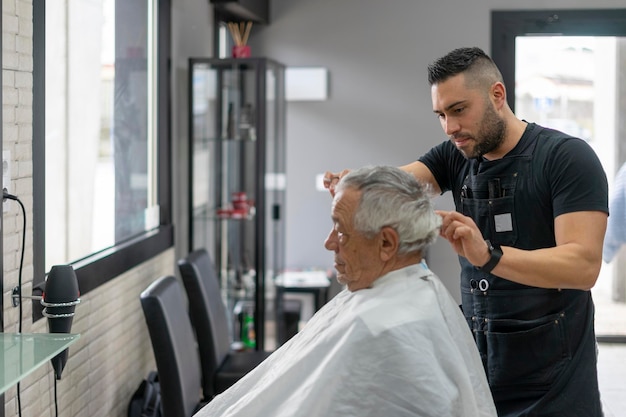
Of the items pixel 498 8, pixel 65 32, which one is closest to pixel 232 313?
pixel 65 32

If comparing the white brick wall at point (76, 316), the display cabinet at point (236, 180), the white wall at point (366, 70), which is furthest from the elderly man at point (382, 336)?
the white wall at point (366, 70)

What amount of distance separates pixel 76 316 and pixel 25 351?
104 cm

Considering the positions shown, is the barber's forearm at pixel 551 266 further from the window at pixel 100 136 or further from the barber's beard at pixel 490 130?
the window at pixel 100 136

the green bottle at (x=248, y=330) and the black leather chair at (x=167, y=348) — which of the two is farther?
the green bottle at (x=248, y=330)

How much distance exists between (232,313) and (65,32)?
2.06m

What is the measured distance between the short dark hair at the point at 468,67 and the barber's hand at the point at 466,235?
423mm

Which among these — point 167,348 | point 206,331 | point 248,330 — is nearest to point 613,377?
point 248,330

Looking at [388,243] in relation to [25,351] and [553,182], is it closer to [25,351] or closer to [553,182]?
[553,182]

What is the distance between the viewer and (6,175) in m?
2.44

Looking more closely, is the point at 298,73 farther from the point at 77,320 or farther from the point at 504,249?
the point at 504,249

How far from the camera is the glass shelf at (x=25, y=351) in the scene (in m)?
1.82

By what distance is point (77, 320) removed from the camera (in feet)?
10.0

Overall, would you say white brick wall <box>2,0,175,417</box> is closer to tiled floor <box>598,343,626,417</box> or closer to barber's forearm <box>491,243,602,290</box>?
barber's forearm <box>491,243,602,290</box>

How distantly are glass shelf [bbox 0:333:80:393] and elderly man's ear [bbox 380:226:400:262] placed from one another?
→ 79 centimetres
